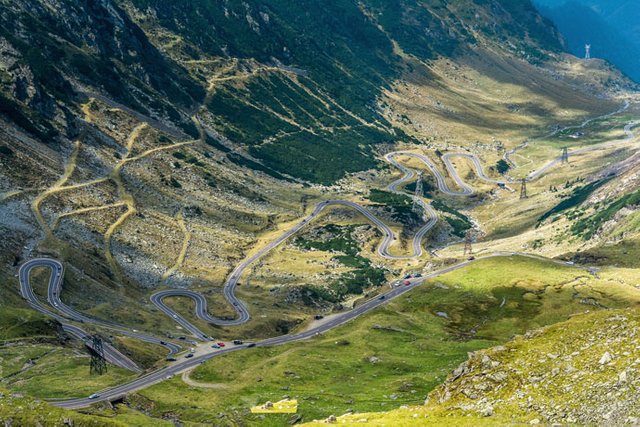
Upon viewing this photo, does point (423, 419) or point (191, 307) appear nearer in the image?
point (423, 419)

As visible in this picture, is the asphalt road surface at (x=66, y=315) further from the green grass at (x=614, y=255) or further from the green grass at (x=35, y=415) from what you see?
the green grass at (x=614, y=255)

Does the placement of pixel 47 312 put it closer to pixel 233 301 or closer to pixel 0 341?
pixel 0 341

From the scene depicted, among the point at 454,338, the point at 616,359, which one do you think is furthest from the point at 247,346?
the point at 616,359

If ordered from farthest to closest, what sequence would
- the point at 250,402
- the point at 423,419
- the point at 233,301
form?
the point at 233,301 < the point at 250,402 < the point at 423,419

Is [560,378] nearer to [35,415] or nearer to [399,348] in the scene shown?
[35,415]

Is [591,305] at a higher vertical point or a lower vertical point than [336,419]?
lower

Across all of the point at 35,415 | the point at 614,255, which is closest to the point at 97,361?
the point at 35,415

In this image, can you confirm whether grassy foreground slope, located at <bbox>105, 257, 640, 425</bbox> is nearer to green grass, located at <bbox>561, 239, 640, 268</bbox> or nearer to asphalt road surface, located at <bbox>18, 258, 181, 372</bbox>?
green grass, located at <bbox>561, 239, 640, 268</bbox>
